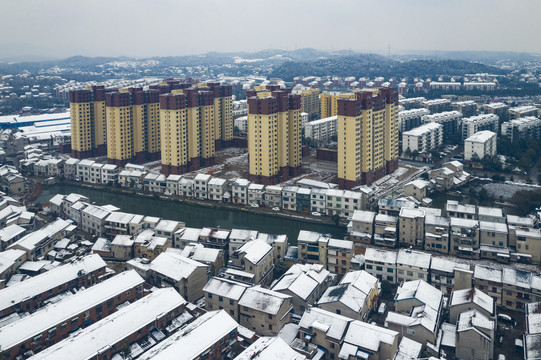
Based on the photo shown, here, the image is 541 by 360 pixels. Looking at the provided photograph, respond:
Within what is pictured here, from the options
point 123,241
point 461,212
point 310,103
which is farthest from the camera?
point 310,103

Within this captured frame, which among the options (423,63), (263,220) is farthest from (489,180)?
(423,63)

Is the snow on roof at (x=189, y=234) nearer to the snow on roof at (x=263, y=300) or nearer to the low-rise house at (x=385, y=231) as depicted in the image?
the snow on roof at (x=263, y=300)

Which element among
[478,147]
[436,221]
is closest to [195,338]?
[436,221]

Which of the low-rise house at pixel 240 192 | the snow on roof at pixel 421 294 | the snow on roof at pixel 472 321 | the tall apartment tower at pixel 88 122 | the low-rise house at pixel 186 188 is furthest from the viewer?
the tall apartment tower at pixel 88 122

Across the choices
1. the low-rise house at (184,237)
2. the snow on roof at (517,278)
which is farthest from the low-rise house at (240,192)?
the snow on roof at (517,278)

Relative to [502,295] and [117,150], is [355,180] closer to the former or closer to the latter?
[502,295]

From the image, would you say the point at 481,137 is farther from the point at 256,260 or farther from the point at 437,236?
the point at 256,260

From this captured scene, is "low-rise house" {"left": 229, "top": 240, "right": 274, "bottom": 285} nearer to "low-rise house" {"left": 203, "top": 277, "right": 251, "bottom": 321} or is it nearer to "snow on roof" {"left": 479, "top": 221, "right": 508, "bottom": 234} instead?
"low-rise house" {"left": 203, "top": 277, "right": 251, "bottom": 321}
